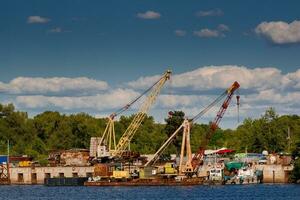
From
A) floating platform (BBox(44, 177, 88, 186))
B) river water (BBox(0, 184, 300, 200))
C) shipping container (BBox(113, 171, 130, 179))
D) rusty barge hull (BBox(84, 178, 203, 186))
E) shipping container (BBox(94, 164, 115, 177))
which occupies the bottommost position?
river water (BBox(0, 184, 300, 200))

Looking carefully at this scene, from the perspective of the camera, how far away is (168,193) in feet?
479

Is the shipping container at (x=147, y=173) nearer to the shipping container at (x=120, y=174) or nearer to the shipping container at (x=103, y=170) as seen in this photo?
the shipping container at (x=120, y=174)

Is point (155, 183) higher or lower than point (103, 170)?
lower

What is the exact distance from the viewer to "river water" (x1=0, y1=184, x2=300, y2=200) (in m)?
136

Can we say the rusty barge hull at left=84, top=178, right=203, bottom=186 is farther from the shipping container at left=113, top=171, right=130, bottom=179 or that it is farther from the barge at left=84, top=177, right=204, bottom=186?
the shipping container at left=113, top=171, right=130, bottom=179

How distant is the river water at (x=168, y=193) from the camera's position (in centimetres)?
13550

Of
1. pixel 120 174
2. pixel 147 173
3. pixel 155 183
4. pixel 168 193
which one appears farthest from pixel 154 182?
pixel 168 193

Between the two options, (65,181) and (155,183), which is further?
(65,181)

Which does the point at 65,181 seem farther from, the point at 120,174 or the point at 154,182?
the point at 154,182

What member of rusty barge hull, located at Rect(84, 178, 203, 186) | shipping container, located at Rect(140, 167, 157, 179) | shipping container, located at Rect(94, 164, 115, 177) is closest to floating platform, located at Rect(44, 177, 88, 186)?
shipping container, located at Rect(94, 164, 115, 177)

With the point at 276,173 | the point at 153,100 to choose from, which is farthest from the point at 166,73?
the point at 276,173

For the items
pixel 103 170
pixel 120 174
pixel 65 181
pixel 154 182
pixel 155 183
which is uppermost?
pixel 103 170

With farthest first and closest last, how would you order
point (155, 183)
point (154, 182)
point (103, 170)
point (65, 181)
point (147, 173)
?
point (65, 181) → point (103, 170) → point (147, 173) → point (155, 183) → point (154, 182)

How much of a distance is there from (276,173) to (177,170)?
1762 cm
